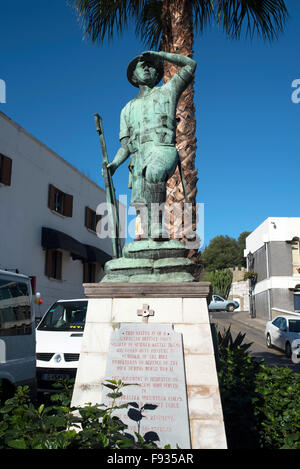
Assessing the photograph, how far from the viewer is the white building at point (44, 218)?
15258 millimetres

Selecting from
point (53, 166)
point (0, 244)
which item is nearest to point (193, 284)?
point (0, 244)

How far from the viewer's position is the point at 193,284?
3.98 m

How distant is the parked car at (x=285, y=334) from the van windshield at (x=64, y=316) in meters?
8.09

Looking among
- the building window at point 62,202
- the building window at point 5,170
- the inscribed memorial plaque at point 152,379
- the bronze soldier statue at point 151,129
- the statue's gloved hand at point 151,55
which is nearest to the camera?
the inscribed memorial plaque at point 152,379

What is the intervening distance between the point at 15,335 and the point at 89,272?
14.7m

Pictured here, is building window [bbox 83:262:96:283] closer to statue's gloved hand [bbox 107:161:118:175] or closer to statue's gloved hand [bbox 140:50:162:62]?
statue's gloved hand [bbox 107:161:118:175]

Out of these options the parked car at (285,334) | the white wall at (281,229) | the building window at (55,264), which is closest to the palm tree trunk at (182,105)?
the parked car at (285,334)

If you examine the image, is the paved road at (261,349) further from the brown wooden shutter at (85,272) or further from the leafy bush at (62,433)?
the brown wooden shutter at (85,272)

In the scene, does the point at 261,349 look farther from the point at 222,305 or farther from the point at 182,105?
the point at 222,305

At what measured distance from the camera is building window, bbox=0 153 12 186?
1487 centimetres

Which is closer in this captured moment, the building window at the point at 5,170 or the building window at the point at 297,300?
the building window at the point at 5,170
